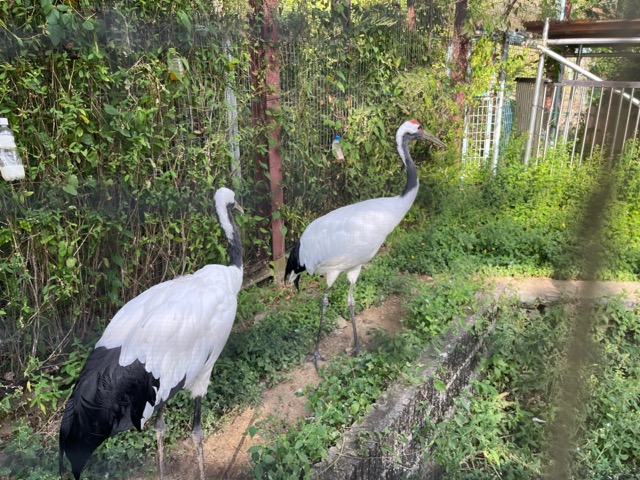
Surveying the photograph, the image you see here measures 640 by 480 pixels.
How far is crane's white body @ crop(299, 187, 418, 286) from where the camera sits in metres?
3.77

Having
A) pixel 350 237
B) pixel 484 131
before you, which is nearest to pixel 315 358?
pixel 350 237

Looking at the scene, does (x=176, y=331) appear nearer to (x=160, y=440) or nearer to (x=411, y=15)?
(x=160, y=440)

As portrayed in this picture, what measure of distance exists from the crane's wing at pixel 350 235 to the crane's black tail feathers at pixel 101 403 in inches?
67.6

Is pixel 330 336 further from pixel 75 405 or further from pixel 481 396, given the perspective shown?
pixel 75 405

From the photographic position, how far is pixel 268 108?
14.4 feet

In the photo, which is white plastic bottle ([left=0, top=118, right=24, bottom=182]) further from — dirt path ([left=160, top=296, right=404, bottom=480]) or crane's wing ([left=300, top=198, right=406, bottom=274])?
crane's wing ([left=300, top=198, right=406, bottom=274])

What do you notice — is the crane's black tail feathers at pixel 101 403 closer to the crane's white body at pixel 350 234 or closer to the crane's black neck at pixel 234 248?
the crane's black neck at pixel 234 248

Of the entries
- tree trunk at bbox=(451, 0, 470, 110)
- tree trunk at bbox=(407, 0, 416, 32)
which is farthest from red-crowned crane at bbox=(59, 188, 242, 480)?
tree trunk at bbox=(451, 0, 470, 110)

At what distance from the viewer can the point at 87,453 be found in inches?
90.0

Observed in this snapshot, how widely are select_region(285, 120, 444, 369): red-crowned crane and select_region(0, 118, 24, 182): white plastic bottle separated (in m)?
1.94

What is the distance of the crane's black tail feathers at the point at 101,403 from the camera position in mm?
2277

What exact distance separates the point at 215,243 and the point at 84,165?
112cm

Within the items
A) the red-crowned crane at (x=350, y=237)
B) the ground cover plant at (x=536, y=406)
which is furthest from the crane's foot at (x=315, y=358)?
the ground cover plant at (x=536, y=406)

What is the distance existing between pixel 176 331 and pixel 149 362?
7.1 inches
